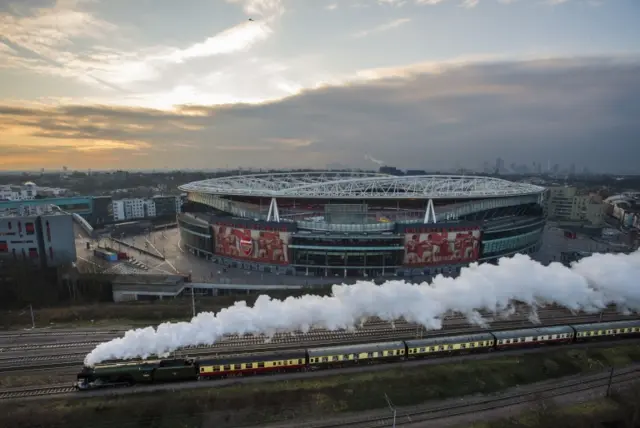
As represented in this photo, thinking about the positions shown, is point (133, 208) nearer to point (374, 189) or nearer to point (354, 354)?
point (374, 189)

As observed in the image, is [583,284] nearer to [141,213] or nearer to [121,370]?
[121,370]

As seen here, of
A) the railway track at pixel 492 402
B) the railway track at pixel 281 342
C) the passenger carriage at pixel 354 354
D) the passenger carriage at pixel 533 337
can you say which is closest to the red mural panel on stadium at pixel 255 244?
the railway track at pixel 281 342

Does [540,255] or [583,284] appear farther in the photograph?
[540,255]

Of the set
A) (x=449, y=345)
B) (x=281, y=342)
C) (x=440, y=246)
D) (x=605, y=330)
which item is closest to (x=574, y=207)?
(x=440, y=246)

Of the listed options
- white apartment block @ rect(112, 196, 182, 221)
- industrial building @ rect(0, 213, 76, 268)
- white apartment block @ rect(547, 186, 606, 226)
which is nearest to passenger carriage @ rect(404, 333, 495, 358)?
industrial building @ rect(0, 213, 76, 268)

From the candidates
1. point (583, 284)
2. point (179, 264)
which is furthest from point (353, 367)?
point (179, 264)

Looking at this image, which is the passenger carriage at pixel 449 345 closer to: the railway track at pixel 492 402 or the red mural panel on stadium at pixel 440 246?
the railway track at pixel 492 402
